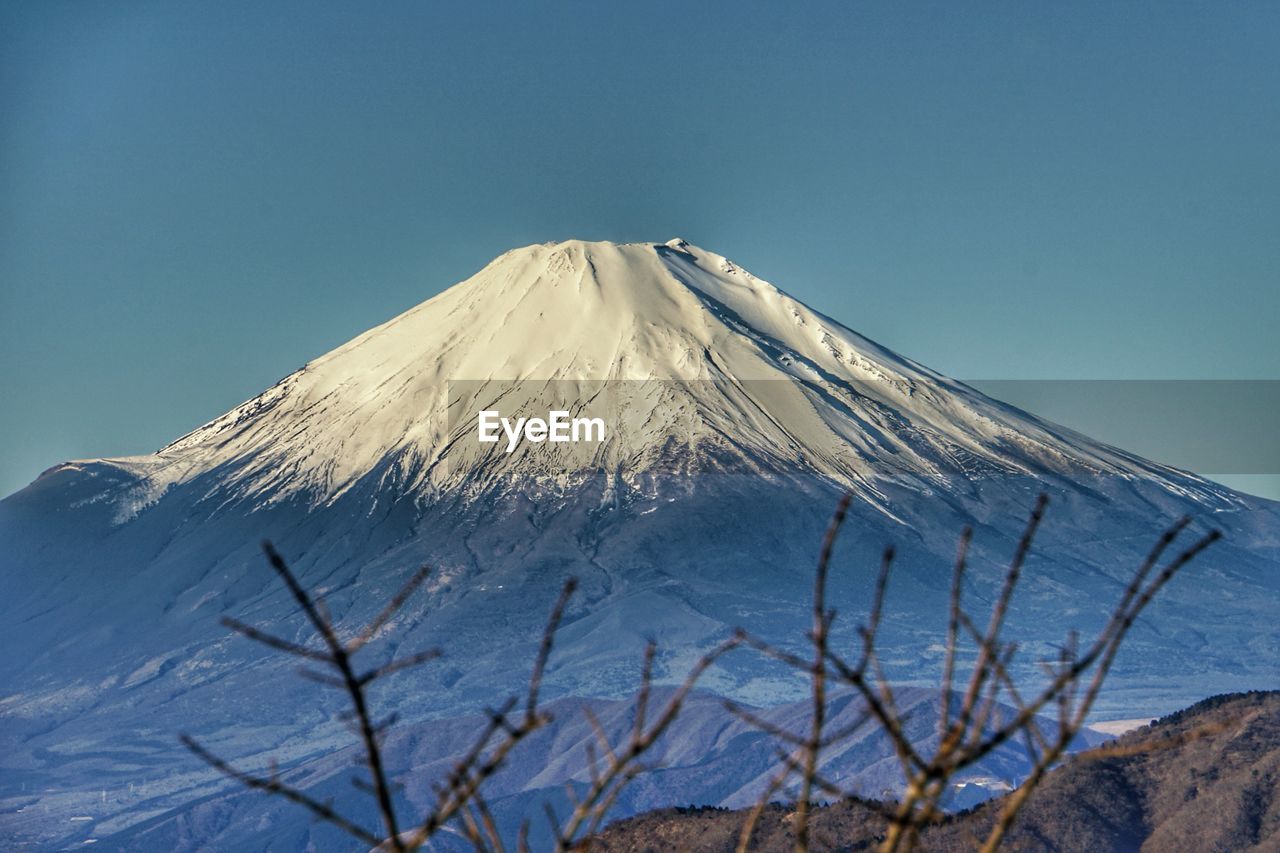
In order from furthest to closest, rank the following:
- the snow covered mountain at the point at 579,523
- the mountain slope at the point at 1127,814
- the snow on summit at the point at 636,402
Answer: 1. the snow on summit at the point at 636,402
2. the snow covered mountain at the point at 579,523
3. the mountain slope at the point at 1127,814

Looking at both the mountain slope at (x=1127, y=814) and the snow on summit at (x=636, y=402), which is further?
the snow on summit at (x=636, y=402)

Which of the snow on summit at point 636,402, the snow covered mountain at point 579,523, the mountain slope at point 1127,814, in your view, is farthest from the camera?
the snow on summit at point 636,402

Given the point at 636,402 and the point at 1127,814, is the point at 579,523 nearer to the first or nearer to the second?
the point at 636,402

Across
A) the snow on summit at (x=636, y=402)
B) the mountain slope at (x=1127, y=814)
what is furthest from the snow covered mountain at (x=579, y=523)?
the mountain slope at (x=1127, y=814)

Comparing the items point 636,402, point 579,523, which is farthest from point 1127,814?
point 636,402

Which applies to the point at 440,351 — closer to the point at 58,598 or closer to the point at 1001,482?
the point at 58,598

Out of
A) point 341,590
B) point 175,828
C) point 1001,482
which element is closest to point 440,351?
point 341,590

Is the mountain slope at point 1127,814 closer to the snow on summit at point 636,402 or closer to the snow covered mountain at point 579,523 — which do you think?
the snow covered mountain at point 579,523

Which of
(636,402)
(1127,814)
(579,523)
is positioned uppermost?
(636,402)

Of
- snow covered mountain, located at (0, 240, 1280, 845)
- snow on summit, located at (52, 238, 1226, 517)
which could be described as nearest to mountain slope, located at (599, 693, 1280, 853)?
snow covered mountain, located at (0, 240, 1280, 845)
